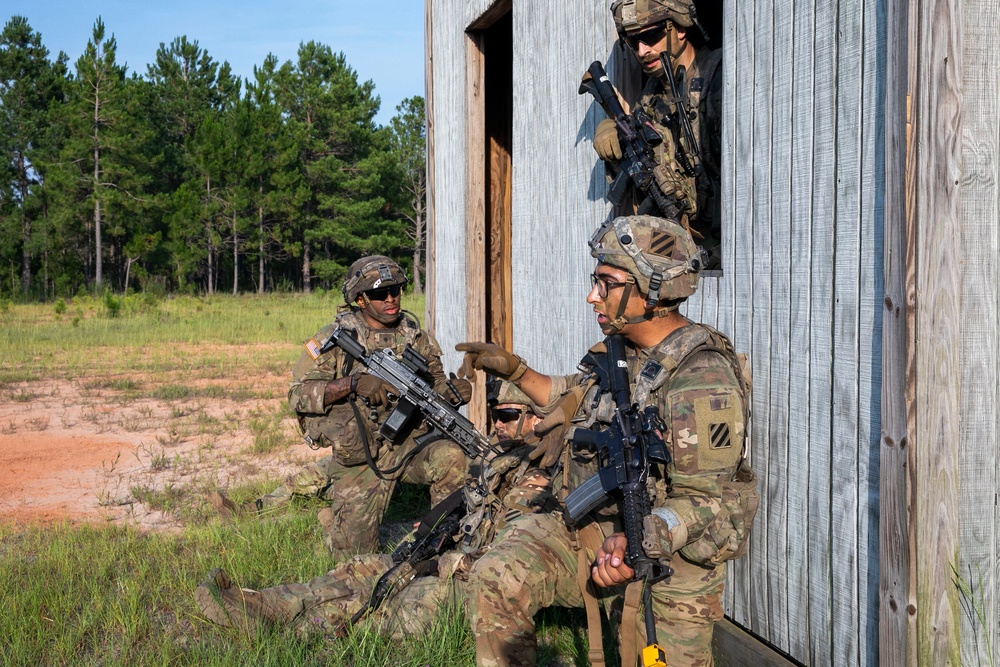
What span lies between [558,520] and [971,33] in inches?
85.2

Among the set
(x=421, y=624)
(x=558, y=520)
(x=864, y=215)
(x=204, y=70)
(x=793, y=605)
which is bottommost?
(x=421, y=624)

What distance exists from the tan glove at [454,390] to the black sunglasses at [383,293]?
0.65m

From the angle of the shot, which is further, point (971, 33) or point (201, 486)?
point (201, 486)

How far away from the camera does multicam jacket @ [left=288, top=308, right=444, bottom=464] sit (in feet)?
18.1

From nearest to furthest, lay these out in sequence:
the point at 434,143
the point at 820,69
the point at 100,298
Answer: the point at 820,69 → the point at 434,143 → the point at 100,298

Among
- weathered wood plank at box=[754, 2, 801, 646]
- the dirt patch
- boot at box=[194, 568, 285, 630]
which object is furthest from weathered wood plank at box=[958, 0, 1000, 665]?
the dirt patch

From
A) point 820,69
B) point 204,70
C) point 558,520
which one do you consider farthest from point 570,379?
point 204,70

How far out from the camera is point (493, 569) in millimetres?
3207

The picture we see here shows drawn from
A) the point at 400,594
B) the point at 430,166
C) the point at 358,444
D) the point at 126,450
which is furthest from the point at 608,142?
the point at 126,450

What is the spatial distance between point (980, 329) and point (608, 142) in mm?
1984

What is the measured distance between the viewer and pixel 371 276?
5527 mm

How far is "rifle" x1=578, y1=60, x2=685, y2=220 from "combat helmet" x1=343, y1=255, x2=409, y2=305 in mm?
1873

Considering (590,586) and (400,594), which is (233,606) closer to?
(400,594)

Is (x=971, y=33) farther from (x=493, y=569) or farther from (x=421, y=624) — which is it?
(x=421, y=624)
